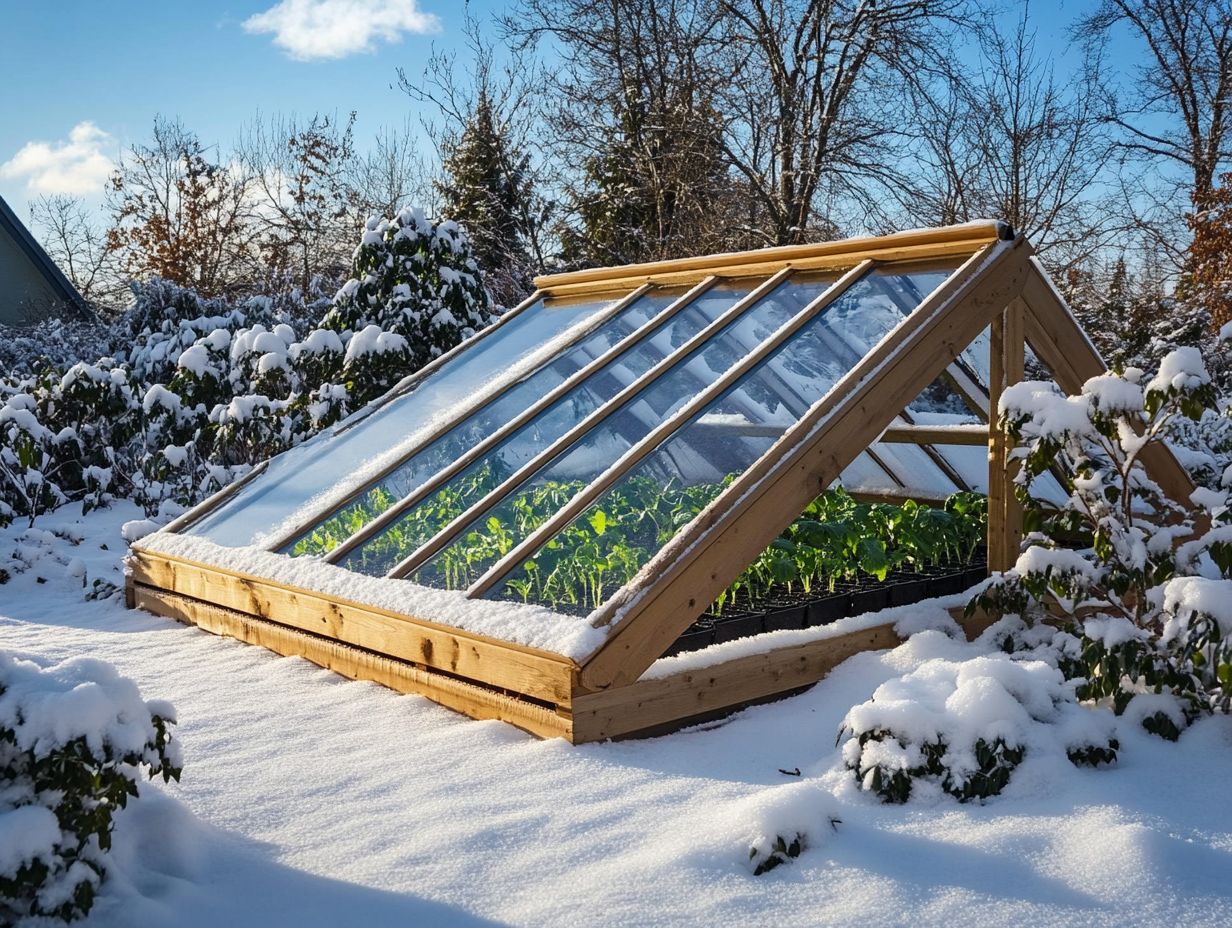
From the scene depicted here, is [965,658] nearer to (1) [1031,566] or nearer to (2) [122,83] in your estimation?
(1) [1031,566]

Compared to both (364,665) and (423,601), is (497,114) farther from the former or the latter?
(423,601)

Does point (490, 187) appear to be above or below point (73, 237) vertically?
above

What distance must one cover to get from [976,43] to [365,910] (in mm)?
15969

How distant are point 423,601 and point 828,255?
250cm

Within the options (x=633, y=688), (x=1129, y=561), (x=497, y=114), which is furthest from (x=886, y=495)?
(x=497, y=114)

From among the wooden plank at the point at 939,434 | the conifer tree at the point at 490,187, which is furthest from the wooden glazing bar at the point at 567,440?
the conifer tree at the point at 490,187

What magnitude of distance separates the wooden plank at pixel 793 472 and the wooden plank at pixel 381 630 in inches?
8.5

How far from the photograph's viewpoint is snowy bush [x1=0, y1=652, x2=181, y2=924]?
2.21 m

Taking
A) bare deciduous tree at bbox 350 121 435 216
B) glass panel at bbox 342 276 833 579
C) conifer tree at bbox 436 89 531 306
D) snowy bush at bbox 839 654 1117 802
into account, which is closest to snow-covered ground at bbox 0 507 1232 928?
snowy bush at bbox 839 654 1117 802

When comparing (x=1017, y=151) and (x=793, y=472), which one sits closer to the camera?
(x=793, y=472)

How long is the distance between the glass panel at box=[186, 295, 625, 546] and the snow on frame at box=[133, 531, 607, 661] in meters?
0.23

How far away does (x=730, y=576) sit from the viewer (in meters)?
3.74

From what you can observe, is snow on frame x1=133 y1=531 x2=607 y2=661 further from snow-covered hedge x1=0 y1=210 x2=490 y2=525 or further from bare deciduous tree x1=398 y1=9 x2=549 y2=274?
bare deciduous tree x1=398 y1=9 x2=549 y2=274

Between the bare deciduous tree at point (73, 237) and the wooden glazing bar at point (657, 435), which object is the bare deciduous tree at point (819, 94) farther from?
the bare deciduous tree at point (73, 237)
